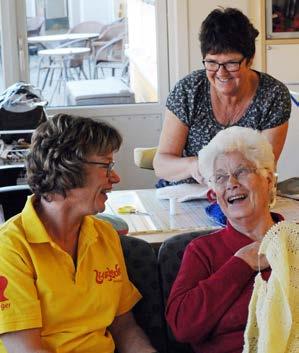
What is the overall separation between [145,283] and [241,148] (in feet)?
1.57

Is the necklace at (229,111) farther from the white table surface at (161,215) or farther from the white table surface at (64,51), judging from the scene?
the white table surface at (64,51)

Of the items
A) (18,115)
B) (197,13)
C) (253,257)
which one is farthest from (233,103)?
(197,13)

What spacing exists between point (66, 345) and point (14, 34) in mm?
3259

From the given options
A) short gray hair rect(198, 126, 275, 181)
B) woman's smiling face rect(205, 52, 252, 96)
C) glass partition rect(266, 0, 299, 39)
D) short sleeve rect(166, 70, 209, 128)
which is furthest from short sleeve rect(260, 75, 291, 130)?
glass partition rect(266, 0, 299, 39)

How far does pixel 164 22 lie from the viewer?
4.82 m

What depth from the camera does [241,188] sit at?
2002mm

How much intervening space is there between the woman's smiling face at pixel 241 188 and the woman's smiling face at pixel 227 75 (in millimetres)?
827

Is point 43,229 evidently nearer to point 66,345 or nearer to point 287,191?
point 66,345

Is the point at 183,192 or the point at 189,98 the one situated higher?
the point at 189,98

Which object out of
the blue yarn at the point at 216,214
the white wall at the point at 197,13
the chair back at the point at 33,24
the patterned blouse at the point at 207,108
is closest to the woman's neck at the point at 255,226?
the blue yarn at the point at 216,214

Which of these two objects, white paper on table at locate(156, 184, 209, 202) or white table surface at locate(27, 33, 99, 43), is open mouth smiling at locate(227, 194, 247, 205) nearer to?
white paper on table at locate(156, 184, 209, 202)

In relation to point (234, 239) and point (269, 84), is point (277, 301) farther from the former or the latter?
point (269, 84)

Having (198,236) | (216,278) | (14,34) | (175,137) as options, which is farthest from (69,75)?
(216,278)

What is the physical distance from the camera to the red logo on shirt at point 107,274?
6.33ft
